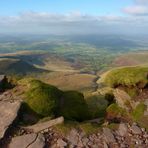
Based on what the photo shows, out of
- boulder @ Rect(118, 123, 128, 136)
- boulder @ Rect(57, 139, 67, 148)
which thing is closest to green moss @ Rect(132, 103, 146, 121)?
boulder @ Rect(118, 123, 128, 136)

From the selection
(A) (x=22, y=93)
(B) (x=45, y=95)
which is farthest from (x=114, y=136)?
Result: (A) (x=22, y=93)

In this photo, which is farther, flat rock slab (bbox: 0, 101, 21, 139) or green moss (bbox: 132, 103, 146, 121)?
green moss (bbox: 132, 103, 146, 121)

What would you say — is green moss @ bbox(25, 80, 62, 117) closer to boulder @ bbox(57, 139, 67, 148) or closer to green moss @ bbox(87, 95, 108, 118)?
boulder @ bbox(57, 139, 67, 148)

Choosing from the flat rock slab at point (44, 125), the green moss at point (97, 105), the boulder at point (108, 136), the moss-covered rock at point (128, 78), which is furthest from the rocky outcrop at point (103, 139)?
the green moss at point (97, 105)

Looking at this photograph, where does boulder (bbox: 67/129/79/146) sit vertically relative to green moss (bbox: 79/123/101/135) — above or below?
below

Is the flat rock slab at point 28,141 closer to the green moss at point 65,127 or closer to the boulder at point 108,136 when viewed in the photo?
the green moss at point 65,127
